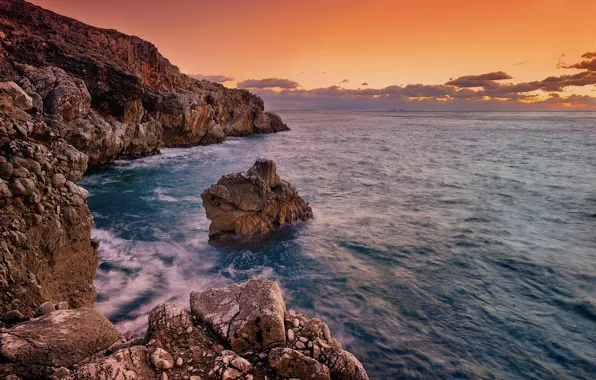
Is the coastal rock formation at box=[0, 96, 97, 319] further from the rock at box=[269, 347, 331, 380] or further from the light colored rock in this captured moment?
the rock at box=[269, 347, 331, 380]

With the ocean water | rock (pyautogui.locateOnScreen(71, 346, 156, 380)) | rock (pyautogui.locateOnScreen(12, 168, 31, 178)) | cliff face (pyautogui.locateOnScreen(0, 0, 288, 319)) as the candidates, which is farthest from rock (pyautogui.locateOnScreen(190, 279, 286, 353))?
rock (pyautogui.locateOnScreen(12, 168, 31, 178))

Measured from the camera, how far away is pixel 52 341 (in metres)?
4.40

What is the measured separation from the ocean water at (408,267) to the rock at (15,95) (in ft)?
20.9

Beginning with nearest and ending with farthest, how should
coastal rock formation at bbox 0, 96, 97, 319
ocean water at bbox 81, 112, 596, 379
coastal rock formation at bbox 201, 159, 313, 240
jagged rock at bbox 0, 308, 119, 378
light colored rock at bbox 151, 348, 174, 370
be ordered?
jagged rock at bbox 0, 308, 119, 378
light colored rock at bbox 151, 348, 174, 370
coastal rock formation at bbox 0, 96, 97, 319
ocean water at bbox 81, 112, 596, 379
coastal rock formation at bbox 201, 159, 313, 240

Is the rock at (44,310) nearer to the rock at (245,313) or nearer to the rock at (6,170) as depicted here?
the rock at (245,313)

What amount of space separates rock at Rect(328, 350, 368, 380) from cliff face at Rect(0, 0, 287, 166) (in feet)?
35.2

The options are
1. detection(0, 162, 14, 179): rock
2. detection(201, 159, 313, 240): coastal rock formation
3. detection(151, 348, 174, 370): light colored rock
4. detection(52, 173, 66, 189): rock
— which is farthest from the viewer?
detection(201, 159, 313, 240): coastal rock formation

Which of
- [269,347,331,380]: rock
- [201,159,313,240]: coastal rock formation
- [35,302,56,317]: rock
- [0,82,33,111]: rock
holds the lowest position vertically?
[201,159,313,240]: coastal rock formation

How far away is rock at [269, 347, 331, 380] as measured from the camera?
434 centimetres

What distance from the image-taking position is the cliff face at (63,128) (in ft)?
21.8

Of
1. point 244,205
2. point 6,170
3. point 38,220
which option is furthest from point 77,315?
point 244,205

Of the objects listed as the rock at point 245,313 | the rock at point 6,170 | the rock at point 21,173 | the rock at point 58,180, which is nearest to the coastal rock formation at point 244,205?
the rock at point 58,180

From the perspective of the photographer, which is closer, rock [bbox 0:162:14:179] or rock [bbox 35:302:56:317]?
rock [bbox 35:302:56:317]

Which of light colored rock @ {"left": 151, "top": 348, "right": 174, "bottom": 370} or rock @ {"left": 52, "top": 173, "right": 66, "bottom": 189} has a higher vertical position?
rock @ {"left": 52, "top": 173, "right": 66, "bottom": 189}
